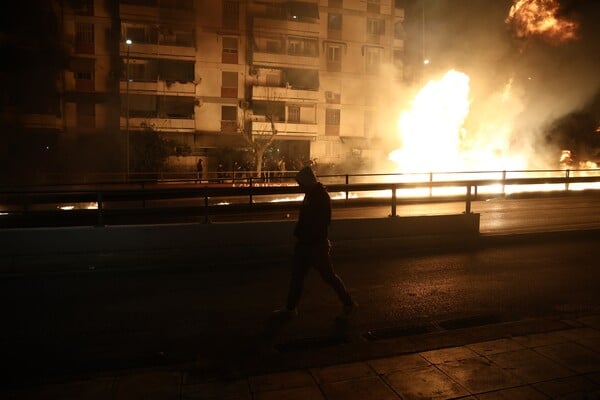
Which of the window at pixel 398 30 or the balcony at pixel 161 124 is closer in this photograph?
the balcony at pixel 161 124

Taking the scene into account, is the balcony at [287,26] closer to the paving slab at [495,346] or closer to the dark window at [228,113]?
the dark window at [228,113]

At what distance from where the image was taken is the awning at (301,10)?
1713 inches

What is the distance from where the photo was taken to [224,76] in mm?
41688

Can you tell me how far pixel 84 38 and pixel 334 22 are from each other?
20.0 metres

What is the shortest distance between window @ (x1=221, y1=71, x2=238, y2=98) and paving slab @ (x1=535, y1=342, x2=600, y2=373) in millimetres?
38607

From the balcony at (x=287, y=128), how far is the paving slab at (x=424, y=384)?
123ft

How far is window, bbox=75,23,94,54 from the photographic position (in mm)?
39312

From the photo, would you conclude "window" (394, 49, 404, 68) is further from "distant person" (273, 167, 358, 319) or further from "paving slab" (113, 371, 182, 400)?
"paving slab" (113, 371, 182, 400)

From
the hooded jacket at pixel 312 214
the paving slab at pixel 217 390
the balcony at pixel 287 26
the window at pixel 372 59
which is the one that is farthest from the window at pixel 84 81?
the paving slab at pixel 217 390

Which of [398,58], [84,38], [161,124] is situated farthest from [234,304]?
[398,58]

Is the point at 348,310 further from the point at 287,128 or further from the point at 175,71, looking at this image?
the point at 175,71

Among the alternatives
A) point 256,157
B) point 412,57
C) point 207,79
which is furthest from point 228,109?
point 412,57

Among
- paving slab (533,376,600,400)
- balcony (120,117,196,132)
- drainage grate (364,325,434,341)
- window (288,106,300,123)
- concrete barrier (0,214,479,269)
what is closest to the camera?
paving slab (533,376,600,400)

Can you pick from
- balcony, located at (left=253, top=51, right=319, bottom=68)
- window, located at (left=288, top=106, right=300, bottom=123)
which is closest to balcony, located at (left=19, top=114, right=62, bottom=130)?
balcony, located at (left=253, top=51, right=319, bottom=68)
